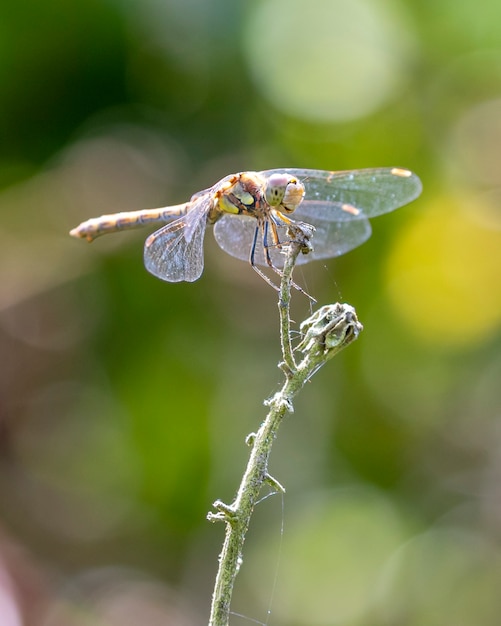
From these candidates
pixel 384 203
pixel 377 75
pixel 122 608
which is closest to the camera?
pixel 384 203

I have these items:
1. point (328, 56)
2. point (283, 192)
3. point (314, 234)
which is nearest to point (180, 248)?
point (283, 192)

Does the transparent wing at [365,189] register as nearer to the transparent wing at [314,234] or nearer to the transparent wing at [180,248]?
the transparent wing at [314,234]

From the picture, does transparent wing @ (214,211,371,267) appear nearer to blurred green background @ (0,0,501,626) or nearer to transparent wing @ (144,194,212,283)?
transparent wing @ (144,194,212,283)

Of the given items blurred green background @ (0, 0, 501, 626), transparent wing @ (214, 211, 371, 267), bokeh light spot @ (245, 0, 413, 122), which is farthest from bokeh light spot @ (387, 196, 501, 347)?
transparent wing @ (214, 211, 371, 267)

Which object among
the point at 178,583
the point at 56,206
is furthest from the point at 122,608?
the point at 56,206

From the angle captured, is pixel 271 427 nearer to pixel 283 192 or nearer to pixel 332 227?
pixel 283 192

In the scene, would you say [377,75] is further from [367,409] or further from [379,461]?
[379,461]
